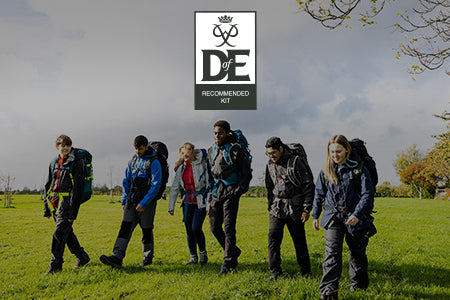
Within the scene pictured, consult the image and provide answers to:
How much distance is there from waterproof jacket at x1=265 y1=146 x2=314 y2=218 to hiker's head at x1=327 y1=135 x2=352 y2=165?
0.74 meters

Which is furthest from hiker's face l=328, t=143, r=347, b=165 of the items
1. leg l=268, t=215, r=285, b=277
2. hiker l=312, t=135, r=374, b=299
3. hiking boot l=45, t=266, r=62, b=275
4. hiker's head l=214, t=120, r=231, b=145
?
hiking boot l=45, t=266, r=62, b=275

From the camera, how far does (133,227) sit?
24.8 ft

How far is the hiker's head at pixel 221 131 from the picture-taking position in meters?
6.80

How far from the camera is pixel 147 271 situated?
724 centimetres

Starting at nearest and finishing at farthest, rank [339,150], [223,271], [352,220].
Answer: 1. [352,220]
2. [339,150]
3. [223,271]

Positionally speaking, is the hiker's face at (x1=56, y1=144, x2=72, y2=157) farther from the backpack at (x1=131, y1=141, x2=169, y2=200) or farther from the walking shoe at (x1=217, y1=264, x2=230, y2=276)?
the walking shoe at (x1=217, y1=264, x2=230, y2=276)

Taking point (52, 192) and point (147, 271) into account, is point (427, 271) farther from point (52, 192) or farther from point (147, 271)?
point (52, 192)

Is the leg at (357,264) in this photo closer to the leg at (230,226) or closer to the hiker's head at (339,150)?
the hiker's head at (339,150)

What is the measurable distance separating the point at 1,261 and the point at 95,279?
195 inches

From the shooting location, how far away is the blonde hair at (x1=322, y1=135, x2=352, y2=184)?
17.6 feet

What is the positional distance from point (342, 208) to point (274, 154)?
153cm

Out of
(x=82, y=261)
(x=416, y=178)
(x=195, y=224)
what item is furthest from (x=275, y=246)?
(x=416, y=178)

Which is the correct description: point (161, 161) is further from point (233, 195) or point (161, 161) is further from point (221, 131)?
point (233, 195)

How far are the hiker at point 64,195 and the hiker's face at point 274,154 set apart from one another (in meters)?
4.33
